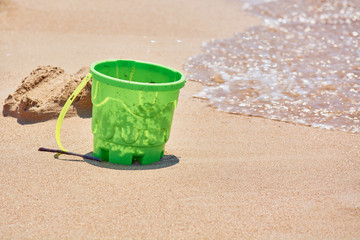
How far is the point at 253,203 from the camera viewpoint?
2.81m

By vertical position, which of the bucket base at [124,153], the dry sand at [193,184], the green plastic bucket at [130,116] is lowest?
the dry sand at [193,184]

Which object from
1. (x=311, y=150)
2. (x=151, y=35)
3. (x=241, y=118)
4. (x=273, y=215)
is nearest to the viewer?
(x=273, y=215)

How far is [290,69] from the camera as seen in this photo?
5676 mm

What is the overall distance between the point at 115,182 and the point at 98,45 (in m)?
3.14

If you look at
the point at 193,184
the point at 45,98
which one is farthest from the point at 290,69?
the point at 193,184

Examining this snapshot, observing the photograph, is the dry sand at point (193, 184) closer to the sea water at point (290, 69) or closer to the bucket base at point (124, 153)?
the bucket base at point (124, 153)

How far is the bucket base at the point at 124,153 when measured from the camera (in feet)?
10.2

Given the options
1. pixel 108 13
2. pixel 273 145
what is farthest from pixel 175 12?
pixel 273 145

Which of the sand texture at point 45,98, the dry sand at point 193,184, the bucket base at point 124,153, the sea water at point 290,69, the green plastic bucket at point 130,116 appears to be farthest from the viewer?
the sea water at point 290,69

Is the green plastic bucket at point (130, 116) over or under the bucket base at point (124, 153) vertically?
over

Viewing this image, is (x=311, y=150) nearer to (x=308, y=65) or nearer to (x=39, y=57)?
(x=308, y=65)

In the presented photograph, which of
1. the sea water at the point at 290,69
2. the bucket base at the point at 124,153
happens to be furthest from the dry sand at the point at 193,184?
the sea water at the point at 290,69

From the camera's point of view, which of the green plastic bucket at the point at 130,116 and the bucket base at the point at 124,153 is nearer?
the green plastic bucket at the point at 130,116

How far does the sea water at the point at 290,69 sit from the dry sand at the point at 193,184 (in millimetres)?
307
